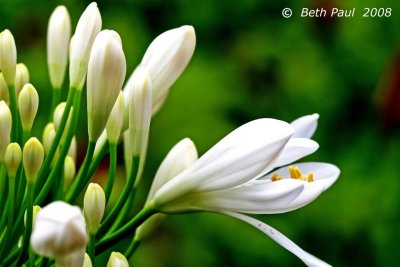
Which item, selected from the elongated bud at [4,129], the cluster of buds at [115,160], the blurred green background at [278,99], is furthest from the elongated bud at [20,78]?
the blurred green background at [278,99]

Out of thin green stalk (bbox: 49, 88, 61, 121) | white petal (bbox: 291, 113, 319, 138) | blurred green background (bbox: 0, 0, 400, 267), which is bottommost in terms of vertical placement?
blurred green background (bbox: 0, 0, 400, 267)

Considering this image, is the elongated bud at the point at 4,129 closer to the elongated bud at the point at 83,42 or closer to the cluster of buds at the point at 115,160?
the cluster of buds at the point at 115,160

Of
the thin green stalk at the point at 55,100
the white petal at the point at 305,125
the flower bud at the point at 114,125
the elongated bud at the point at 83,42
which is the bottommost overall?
the thin green stalk at the point at 55,100

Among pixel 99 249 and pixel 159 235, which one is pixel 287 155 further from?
pixel 159 235


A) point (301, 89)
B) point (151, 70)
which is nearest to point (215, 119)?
point (301, 89)

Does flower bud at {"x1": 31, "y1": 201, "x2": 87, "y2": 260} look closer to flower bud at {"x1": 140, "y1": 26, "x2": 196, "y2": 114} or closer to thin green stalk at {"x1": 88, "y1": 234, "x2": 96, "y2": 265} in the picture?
thin green stalk at {"x1": 88, "y1": 234, "x2": 96, "y2": 265}

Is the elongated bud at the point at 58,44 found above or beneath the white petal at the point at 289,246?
above

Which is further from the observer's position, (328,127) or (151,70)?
(328,127)

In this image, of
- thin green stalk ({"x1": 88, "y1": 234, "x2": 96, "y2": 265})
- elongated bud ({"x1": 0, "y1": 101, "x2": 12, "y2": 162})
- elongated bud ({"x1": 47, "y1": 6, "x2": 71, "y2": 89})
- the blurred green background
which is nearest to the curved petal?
thin green stalk ({"x1": 88, "y1": 234, "x2": 96, "y2": 265})
